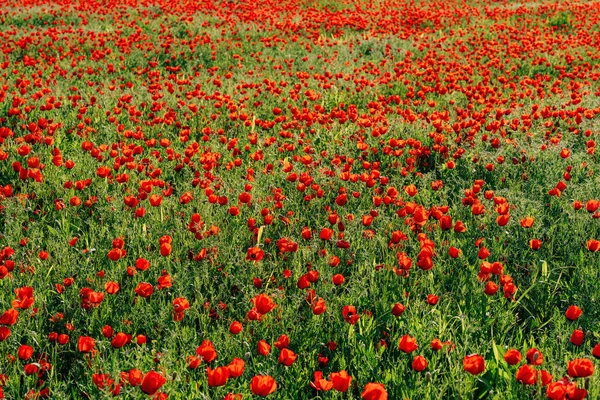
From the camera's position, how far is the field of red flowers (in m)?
2.38

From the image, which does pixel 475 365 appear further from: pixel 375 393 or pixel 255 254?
pixel 255 254

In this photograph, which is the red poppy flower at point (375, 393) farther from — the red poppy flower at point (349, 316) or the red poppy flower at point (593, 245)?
the red poppy flower at point (593, 245)

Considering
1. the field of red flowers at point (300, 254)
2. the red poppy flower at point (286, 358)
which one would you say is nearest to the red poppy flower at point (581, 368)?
the field of red flowers at point (300, 254)

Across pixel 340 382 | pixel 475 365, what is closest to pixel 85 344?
pixel 340 382

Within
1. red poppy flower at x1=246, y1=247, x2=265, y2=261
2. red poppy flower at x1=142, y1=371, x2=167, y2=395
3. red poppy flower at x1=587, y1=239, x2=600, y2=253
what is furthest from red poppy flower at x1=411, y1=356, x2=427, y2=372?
red poppy flower at x1=587, y1=239, x2=600, y2=253

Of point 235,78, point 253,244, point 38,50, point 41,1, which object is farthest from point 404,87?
point 41,1

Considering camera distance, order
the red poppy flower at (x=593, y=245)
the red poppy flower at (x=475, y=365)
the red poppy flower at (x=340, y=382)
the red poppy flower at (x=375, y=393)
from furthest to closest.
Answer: the red poppy flower at (x=593, y=245), the red poppy flower at (x=475, y=365), the red poppy flower at (x=340, y=382), the red poppy flower at (x=375, y=393)

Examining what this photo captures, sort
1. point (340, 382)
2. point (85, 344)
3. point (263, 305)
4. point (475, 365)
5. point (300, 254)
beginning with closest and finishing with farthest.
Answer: point (340, 382)
point (475, 365)
point (85, 344)
point (263, 305)
point (300, 254)

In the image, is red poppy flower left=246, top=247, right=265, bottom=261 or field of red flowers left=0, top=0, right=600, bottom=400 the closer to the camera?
field of red flowers left=0, top=0, right=600, bottom=400

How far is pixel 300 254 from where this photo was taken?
347 centimetres

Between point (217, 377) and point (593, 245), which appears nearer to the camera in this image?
point (217, 377)

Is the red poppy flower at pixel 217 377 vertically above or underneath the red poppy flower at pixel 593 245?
underneath

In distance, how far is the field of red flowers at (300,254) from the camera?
2375 mm

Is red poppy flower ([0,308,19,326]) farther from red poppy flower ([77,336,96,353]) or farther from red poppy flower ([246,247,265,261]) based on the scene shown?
red poppy flower ([246,247,265,261])
